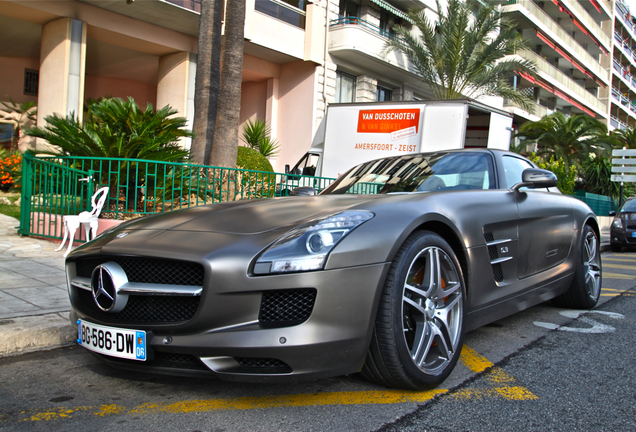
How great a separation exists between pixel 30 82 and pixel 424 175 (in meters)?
18.7

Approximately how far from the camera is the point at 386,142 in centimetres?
1139

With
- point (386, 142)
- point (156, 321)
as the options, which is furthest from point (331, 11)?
point (156, 321)

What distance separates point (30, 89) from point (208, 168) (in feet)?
46.3

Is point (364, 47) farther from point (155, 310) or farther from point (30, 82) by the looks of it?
point (155, 310)

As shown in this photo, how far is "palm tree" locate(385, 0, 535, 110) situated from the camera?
60.2 ft

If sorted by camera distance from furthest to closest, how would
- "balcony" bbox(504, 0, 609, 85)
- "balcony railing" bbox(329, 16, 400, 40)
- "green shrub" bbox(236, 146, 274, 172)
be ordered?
"balcony" bbox(504, 0, 609, 85), "balcony railing" bbox(329, 16, 400, 40), "green shrub" bbox(236, 146, 274, 172)

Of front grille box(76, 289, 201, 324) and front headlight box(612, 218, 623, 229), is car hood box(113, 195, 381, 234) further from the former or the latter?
front headlight box(612, 218, 623, 229)

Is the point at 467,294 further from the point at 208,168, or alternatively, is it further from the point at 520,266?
the point at 208,168

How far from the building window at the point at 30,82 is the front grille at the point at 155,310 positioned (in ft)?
61.2

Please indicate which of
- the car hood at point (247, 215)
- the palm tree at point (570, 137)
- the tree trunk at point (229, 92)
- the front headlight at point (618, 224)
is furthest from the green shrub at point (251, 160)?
the palm tree at point (570, 137)

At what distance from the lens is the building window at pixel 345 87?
1984 centimetres

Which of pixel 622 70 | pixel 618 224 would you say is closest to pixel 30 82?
pixel 618 224

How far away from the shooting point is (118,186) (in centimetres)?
683

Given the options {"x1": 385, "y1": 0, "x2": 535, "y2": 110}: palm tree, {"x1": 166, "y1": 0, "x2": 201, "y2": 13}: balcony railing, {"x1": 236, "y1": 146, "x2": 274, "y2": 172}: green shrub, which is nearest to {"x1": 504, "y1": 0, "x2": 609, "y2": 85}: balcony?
{"x1": 385, "y1": 0, "x2": 535, "y2": 110}: palm tree
